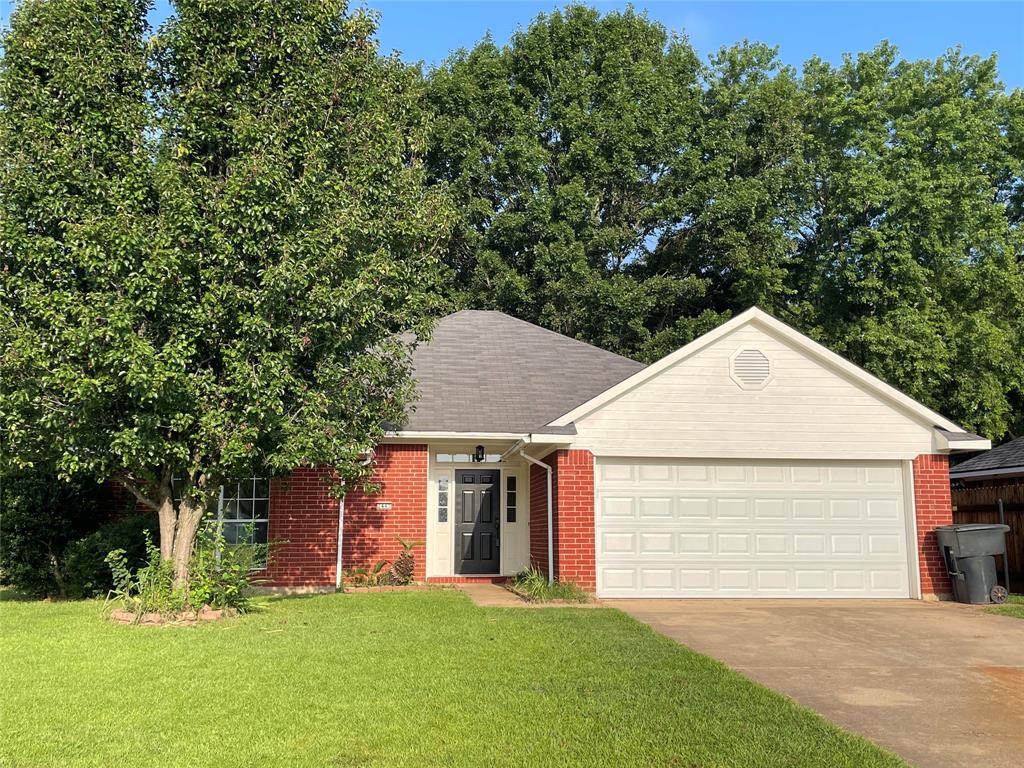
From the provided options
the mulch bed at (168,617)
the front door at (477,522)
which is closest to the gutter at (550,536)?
the front door at (477,522)

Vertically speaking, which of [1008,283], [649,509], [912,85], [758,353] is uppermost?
[912,85]

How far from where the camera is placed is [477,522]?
1545cm

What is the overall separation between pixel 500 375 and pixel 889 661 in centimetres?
1038

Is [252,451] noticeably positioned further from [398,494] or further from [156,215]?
[398,494]

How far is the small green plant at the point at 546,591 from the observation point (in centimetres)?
1220

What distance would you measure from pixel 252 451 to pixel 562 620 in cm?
430

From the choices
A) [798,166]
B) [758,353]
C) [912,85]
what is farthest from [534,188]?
[758,353]

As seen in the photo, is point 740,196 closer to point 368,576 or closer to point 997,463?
point 997,463

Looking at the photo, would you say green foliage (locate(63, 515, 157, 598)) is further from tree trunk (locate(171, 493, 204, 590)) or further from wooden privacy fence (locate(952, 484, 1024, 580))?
wooden privacy fence (locate(952, 484, 1024, 580))

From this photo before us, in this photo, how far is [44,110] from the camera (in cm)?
995

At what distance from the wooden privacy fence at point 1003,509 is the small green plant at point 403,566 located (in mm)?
10098

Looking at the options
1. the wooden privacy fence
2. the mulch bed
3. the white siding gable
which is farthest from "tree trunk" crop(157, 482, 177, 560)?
the wooden privacy fence

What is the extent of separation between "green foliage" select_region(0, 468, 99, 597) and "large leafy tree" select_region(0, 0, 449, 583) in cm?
227

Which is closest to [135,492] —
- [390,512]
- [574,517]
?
[390,512]
